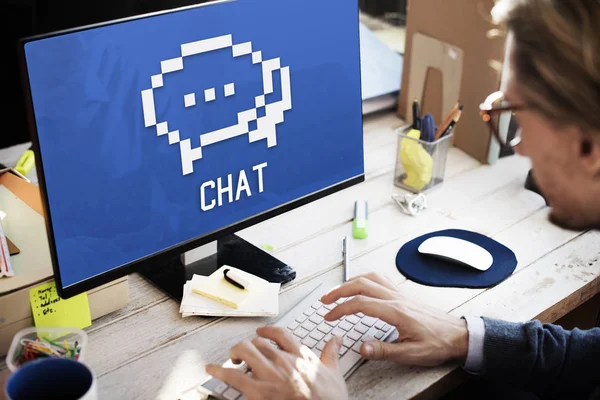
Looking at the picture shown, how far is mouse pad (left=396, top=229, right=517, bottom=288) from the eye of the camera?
1.19 m

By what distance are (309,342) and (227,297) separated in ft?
0.55

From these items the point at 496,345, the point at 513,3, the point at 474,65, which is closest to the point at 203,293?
the point at 496,345

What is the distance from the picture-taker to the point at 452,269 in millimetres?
1222

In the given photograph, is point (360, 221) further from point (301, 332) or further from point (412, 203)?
point (301, 332)

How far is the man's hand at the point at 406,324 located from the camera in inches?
38.6

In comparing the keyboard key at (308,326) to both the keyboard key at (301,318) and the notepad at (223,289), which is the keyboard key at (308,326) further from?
the notepad at (223,289)

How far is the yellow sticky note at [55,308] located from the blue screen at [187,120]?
71 mm

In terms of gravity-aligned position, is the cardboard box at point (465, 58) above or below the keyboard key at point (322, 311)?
above

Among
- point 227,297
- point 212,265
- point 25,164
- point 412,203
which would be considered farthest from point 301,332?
point 25,164

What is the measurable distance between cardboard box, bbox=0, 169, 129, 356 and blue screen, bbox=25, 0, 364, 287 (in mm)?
83

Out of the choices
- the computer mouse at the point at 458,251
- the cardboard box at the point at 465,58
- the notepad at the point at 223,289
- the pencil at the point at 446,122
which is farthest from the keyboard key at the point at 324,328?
the cardboard box at the point at 465,58

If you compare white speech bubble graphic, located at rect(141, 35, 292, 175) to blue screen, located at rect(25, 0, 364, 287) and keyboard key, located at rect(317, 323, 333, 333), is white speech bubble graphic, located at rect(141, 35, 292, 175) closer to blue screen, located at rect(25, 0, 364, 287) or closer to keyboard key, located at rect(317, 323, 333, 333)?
blue screen, located at rect(25, 0, 364, 287)

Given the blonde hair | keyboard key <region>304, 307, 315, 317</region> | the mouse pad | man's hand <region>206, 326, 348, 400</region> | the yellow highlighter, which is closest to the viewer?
the blonde hair

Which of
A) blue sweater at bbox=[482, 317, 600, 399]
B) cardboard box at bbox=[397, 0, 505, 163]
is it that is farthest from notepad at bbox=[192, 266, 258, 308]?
cardboard box at bbox=[397, 0, 505, 163]
